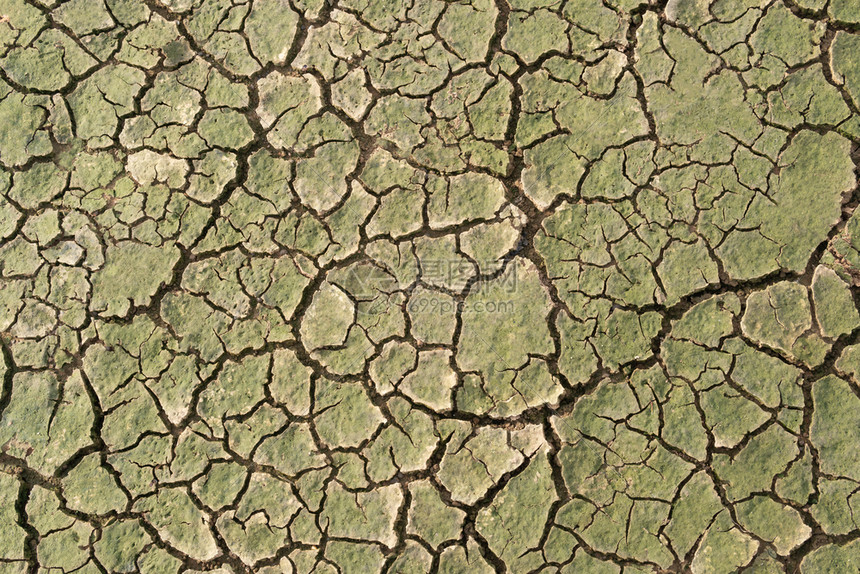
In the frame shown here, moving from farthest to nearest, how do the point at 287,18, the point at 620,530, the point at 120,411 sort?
1. the point at 287,18
2. the point at 120,411
3. the point at 620,530

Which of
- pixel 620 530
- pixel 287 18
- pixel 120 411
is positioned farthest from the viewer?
pixel 287 18

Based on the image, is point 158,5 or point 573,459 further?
point 158,5

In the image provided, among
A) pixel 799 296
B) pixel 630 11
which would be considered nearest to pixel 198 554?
pixel 799 296

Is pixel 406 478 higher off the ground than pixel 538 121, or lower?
lower

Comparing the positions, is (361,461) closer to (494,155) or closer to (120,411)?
(120,411)

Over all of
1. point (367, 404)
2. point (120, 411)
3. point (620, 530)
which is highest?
point (120, 411)

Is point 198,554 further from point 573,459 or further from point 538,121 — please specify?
point 538,121
